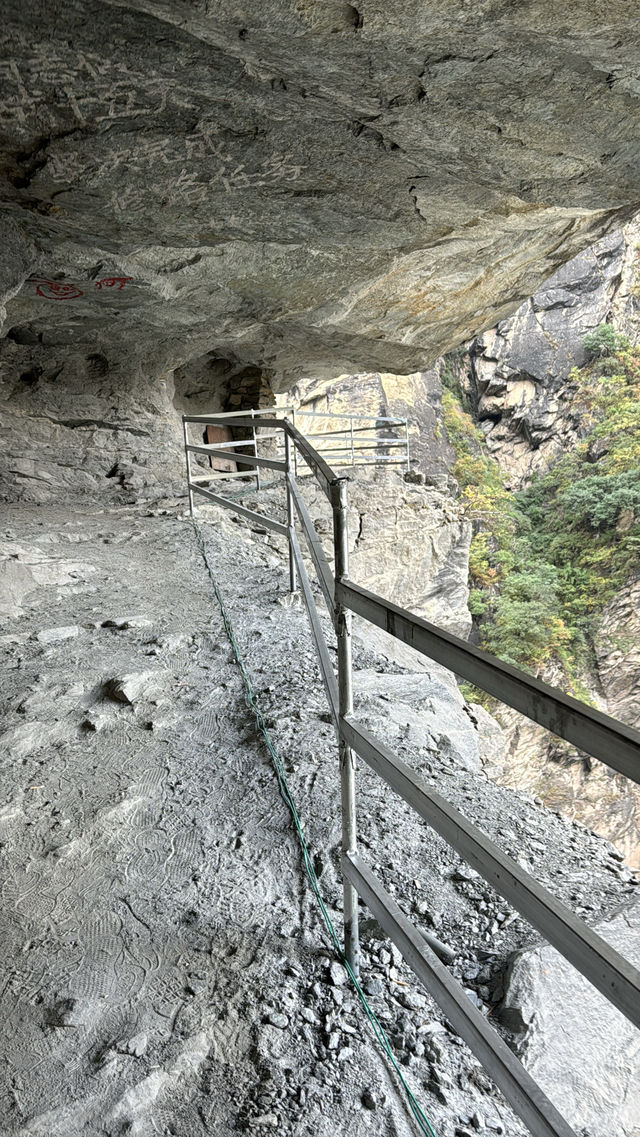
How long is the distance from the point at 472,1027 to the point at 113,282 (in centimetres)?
571

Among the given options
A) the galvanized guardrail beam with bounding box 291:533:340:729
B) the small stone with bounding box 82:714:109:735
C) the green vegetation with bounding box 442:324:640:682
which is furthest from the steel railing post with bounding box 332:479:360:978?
the green vegetation with bounding box 442:324:640:682

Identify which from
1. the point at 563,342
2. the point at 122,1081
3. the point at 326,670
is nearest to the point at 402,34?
the point at 326,670

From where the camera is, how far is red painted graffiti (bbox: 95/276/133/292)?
5.23 metres

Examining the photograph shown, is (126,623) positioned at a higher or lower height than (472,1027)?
lower

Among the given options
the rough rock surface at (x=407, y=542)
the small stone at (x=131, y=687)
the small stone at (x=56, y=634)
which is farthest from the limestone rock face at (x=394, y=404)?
the small stone at (x=131, y=687)

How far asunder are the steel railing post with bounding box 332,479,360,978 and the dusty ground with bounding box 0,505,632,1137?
0.32ft

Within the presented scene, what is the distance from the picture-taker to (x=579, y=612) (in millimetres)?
17688

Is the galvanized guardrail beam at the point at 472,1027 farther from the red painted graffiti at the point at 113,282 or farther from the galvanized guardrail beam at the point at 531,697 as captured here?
the red painted graffiti at the point at 113,282

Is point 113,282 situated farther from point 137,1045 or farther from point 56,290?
point 137,1045

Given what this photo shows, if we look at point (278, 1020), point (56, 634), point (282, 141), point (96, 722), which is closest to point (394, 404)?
point (282, 141)

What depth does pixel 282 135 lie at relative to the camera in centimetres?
330

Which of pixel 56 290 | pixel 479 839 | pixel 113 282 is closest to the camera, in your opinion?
pixel 479 839

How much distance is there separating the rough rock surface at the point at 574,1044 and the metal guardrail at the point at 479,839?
0.30 m

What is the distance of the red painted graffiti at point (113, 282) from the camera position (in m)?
5.23
